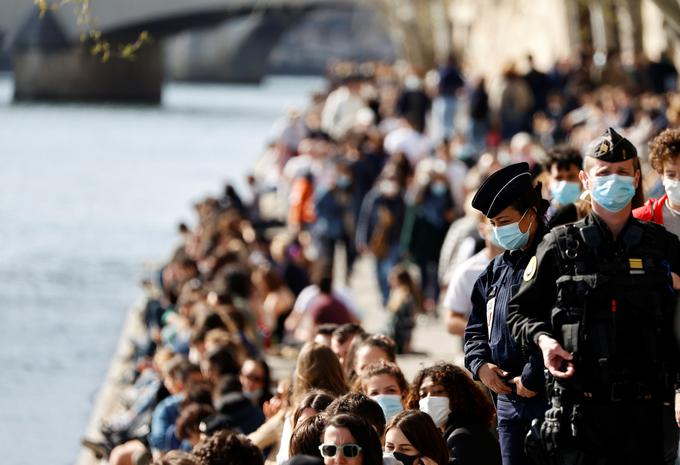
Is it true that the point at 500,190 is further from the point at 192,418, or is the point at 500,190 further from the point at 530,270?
the point at 192,418

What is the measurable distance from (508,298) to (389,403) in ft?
4.70

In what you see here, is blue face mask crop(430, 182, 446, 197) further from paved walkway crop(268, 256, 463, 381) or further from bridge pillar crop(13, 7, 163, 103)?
bridge pillar crop(13, 7, 163, 103)

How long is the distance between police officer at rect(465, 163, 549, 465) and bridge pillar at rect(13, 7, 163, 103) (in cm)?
9017

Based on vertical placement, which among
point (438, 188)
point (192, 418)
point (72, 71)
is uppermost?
point (72, 71)

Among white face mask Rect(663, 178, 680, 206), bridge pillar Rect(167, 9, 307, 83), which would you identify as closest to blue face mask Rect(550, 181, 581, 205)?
white face mask Rect(663, 178, 680, 206)

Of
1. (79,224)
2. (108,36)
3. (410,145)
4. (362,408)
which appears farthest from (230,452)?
(108,36)

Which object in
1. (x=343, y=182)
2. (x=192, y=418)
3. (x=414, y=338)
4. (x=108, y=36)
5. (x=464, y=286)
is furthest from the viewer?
(x=108, y=36)

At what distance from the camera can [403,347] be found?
14734 millimetres

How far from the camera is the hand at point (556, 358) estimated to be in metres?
5.69

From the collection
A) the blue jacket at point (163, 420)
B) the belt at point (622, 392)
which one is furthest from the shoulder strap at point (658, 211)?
the blue jacket at point (163, 420)

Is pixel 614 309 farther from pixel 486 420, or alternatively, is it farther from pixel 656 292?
pixel 486 420

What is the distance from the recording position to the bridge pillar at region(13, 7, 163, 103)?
9719 centimetres

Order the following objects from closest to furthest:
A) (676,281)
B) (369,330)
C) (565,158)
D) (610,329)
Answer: (610,329)
(676,281)
(565,158)
(369,330)

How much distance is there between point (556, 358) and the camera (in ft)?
18.7
